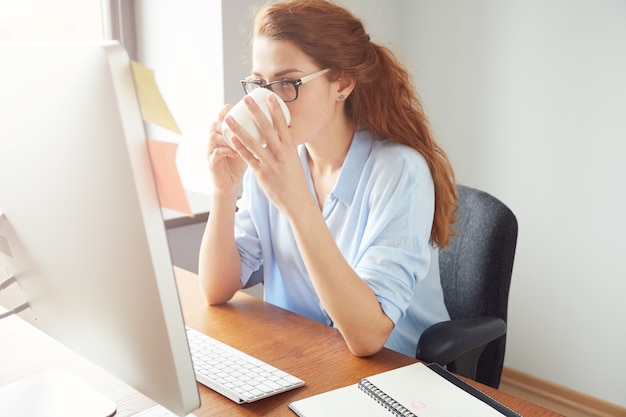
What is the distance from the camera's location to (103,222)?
563mm

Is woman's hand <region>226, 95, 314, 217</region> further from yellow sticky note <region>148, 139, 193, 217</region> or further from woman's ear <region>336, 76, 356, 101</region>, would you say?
yellow sticky note <region>148, 139, 193, 217</region>

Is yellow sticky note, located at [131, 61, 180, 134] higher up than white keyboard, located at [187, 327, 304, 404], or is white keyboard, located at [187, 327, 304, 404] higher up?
yellow sticky note, located at [131, 61, 180, 134]

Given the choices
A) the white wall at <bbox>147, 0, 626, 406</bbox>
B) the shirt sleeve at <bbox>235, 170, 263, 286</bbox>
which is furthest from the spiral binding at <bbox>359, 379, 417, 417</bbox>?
the white wall at <bbox>147, 0, 626, 406</bbox>

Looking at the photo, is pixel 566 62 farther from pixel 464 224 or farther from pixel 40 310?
pixel 40 310

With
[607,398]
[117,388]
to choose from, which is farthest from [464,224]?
[607,398]

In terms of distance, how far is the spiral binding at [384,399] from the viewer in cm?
81

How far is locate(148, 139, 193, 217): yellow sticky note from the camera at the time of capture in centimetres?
52

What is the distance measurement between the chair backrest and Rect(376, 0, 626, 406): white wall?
33.1 inches

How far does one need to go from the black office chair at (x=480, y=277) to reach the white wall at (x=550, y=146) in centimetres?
83

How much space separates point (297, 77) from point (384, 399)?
62 cm

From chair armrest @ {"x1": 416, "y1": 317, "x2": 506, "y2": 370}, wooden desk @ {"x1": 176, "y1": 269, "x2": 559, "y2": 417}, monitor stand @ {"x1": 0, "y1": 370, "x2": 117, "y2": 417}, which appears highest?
monitor stand @ {"x1": 0, "y1": 370, "x2": 117, "y2": 417}

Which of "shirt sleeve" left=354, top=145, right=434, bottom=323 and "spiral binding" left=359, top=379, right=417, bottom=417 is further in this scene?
"shirt sleeve" left=354, top=145, right=434, bottom=323

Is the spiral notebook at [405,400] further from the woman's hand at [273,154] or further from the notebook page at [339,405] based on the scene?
the woman's hand at [273,154]

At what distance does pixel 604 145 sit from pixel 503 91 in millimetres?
383
